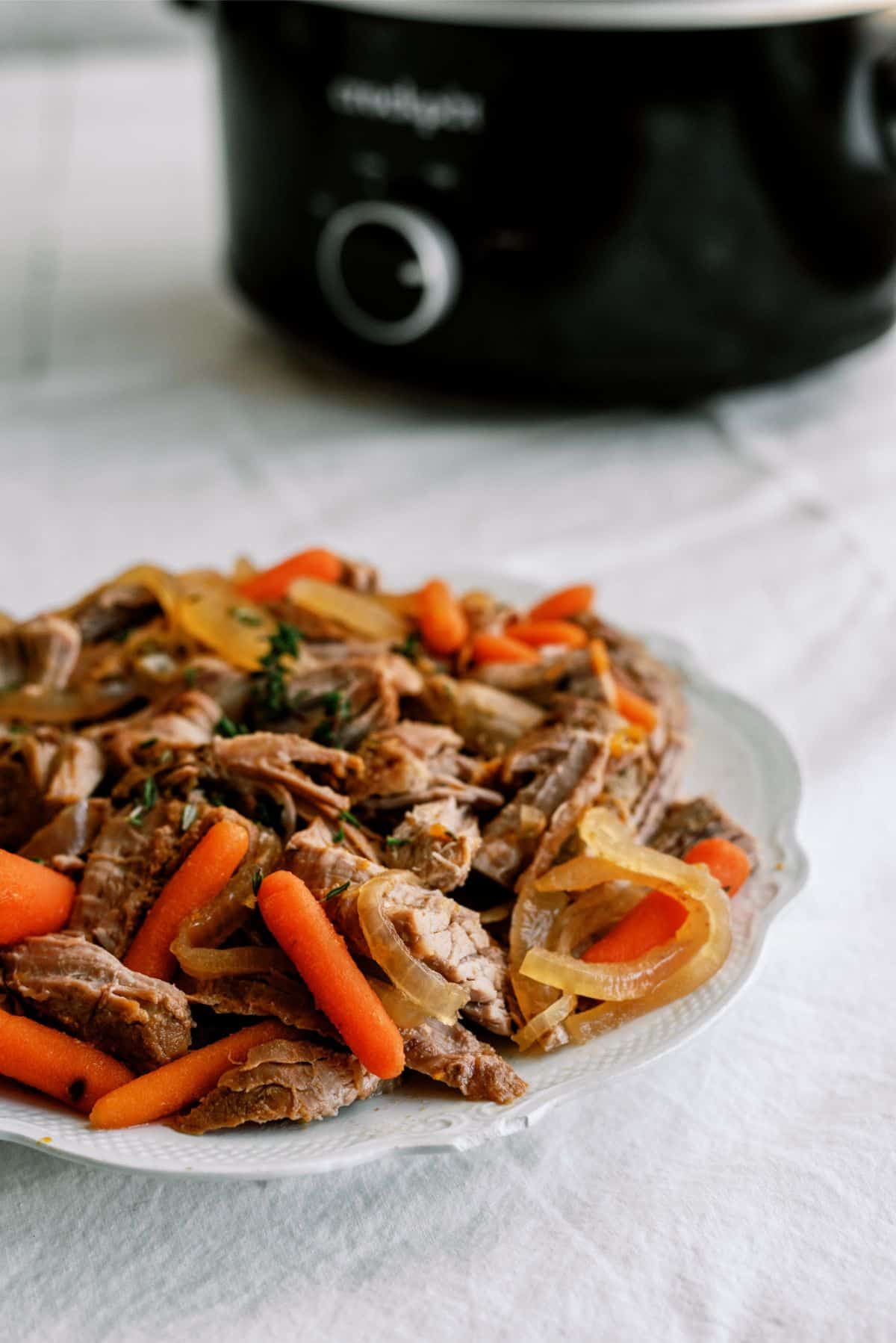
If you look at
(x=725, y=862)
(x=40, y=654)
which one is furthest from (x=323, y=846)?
(x=40, y=654)

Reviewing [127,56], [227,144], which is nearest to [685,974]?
[227,144]

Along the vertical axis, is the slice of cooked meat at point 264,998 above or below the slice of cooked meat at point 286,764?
below

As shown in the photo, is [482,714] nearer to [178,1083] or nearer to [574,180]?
[178,1083]

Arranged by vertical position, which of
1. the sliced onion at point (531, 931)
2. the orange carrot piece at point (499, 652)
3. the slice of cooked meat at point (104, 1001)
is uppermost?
the orange carrot piece at point (499, 652)

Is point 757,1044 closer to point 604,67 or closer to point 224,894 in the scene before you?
point 224,894

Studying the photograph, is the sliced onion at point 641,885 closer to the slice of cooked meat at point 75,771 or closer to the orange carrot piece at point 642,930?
the orange carrot piece at point 642,930

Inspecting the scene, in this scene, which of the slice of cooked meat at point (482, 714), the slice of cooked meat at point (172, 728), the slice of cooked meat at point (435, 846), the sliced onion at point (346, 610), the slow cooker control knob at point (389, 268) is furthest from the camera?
the slow cooker control knob at point (389, 268)

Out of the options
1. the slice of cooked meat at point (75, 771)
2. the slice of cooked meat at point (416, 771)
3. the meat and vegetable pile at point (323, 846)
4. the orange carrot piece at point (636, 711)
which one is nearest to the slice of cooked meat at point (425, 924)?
the meat and vegetable pile at point (323, 846)
